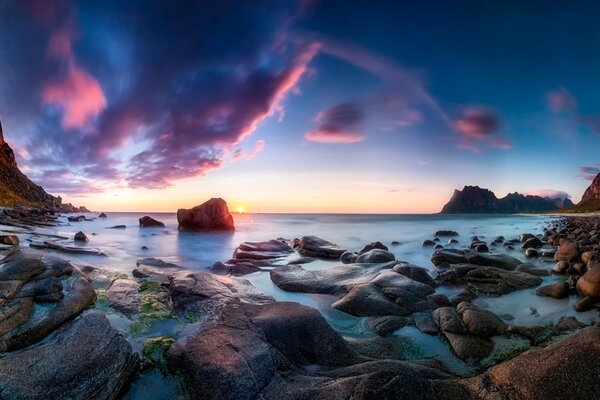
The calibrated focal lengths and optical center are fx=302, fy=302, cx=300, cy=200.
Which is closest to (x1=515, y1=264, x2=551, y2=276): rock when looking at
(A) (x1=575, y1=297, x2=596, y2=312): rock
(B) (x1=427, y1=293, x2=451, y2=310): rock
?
(A) (x1=575, y1=297, x2=596, y2=312): rock

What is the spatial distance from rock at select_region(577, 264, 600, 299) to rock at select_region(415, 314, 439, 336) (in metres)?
5.68

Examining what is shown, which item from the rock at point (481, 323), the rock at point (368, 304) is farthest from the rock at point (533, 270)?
the rock at point (368, 304)

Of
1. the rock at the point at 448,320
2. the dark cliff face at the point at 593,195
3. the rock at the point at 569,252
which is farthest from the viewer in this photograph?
the dark cliff face at the point at 593,195

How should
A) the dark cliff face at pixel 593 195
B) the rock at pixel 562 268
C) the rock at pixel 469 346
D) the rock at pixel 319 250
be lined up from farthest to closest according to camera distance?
the dark cliff face at pixel 593 195, the rock at pixel 319 250, the rock at pixel 562 268, the rock at pixel 469 346

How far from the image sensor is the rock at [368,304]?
30.1ft

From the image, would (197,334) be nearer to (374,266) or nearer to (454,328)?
(454,328)

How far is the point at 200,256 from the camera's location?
23312 mm

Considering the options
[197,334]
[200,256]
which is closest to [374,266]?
[197,334]

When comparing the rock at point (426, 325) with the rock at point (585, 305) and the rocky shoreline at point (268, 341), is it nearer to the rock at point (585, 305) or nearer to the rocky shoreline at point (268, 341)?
the rocky shoreline at point (268, 341)

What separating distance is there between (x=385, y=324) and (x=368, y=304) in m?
1.23

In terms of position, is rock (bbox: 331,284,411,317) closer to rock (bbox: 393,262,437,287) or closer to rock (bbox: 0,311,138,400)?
rock (bbox: 393,262,437,287)

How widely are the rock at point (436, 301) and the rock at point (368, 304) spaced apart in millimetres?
875

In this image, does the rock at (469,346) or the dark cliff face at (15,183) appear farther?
the dark cliff face at (15,183)

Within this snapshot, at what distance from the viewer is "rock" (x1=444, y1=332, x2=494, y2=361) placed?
21.7ft
